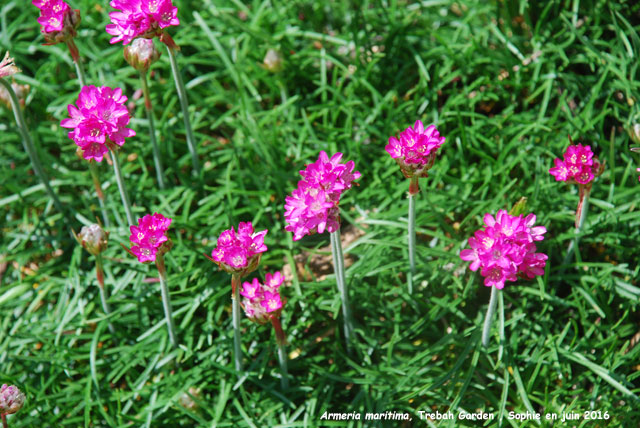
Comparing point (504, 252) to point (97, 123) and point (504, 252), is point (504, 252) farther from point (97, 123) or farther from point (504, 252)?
point (97, 123)

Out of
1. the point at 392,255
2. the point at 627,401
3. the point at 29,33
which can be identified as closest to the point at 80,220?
the point at 29,33

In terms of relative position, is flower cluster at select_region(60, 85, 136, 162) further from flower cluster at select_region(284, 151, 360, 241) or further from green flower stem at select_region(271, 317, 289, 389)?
green flower stem at select_region(271, 317, 289, 389)

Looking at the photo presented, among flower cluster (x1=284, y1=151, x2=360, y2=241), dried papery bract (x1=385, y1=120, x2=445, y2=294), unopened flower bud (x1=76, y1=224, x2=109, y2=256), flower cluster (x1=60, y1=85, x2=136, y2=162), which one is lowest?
unopened flower bud (x1=76, y1=224, x2=109, y2=256)

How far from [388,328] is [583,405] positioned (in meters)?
0.84

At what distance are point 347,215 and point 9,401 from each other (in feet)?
5.04

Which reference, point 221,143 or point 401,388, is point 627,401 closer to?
point 401,388

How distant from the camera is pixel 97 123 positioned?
233 cm

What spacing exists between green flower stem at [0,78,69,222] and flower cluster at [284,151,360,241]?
1.31 metres

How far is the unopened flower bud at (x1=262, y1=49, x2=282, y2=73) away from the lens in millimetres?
3217

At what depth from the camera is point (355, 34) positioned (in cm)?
328

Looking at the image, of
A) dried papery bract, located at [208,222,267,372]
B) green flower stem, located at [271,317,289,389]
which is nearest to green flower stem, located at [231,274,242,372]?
dried papery bract, located at [208,222,267,372]

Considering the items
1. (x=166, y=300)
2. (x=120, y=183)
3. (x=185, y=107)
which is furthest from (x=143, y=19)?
(x=166, y=300)

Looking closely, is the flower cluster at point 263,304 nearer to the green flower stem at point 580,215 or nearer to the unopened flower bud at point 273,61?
the green flower stem at point 580,215

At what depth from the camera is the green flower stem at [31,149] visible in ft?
8.67
